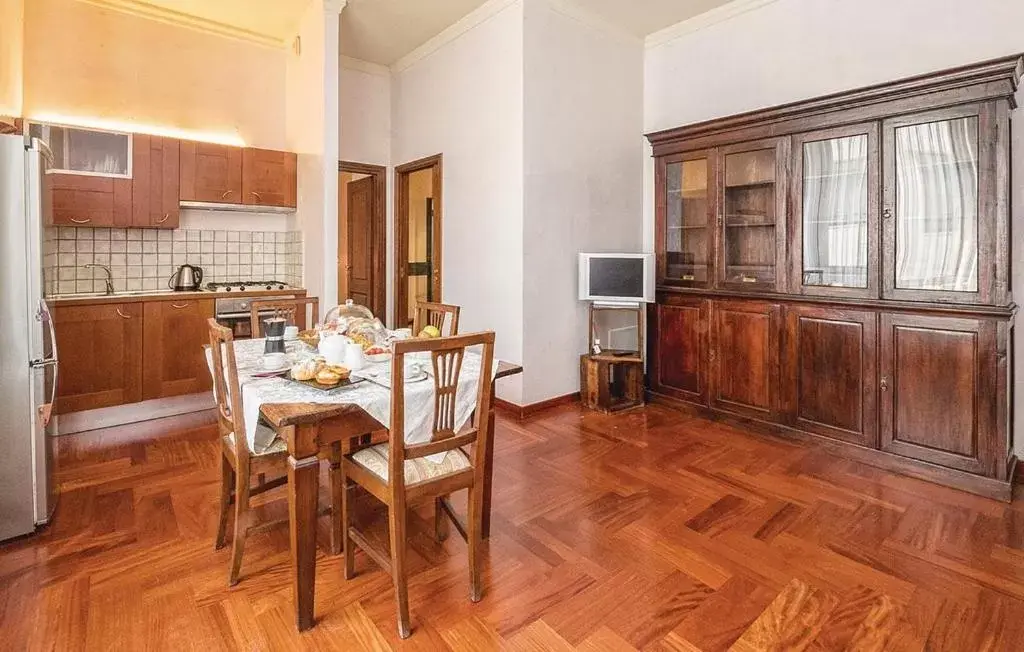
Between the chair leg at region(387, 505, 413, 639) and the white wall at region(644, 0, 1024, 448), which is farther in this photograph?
the white wall at region(644, 0, 1024, 448)

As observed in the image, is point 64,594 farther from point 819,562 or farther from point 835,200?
point 835,200

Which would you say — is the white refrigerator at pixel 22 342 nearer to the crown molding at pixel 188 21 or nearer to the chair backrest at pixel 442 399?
the chair backrest at pixel 442 399

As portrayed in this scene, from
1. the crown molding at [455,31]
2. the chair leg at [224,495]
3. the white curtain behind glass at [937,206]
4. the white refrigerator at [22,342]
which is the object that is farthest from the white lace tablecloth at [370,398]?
the crown molding at [455,31]

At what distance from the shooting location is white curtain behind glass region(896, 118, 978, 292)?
2930 mm

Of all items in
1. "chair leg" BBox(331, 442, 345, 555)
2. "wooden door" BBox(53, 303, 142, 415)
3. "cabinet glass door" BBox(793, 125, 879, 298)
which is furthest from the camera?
"wooden door" BBox(53, 303, 142, 415)

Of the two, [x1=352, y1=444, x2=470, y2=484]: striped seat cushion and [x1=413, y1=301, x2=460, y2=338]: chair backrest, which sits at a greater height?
[x1=413, y1=301, x2=460, y2=338]: chair backrest

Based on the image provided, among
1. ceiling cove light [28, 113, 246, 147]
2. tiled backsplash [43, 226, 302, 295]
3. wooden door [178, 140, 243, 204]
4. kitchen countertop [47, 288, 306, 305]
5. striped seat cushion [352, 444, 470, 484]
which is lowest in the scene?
striped seat cushion [352, 444, 470, 484]

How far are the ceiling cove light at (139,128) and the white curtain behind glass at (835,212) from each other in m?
4.49

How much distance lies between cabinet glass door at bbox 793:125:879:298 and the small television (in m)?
1.05

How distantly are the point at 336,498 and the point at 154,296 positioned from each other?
2711 millimetres

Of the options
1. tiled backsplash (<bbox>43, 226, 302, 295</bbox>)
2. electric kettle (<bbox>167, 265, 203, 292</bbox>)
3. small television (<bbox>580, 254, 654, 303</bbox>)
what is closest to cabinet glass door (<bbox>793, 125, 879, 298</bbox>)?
small television (<bbox>580, 254, 654, 303</bbox>)

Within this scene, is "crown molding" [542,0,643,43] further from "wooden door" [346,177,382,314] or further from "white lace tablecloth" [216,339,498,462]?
"white lace tablecloth" [216,339,498,462]

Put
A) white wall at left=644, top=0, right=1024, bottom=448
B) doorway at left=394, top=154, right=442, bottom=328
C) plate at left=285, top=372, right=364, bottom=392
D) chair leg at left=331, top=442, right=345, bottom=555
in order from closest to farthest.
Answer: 1. plate at left=285, top=372, right=364, bottom=392
2. chair leg at left=331, top=442, right=345, bottom=555
3. white wall at left=644, top=0, right=1024, bottom=448
4. doorway at left=394, top=154, right=442, bottom=328

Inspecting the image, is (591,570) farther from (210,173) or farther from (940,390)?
(210,173)
